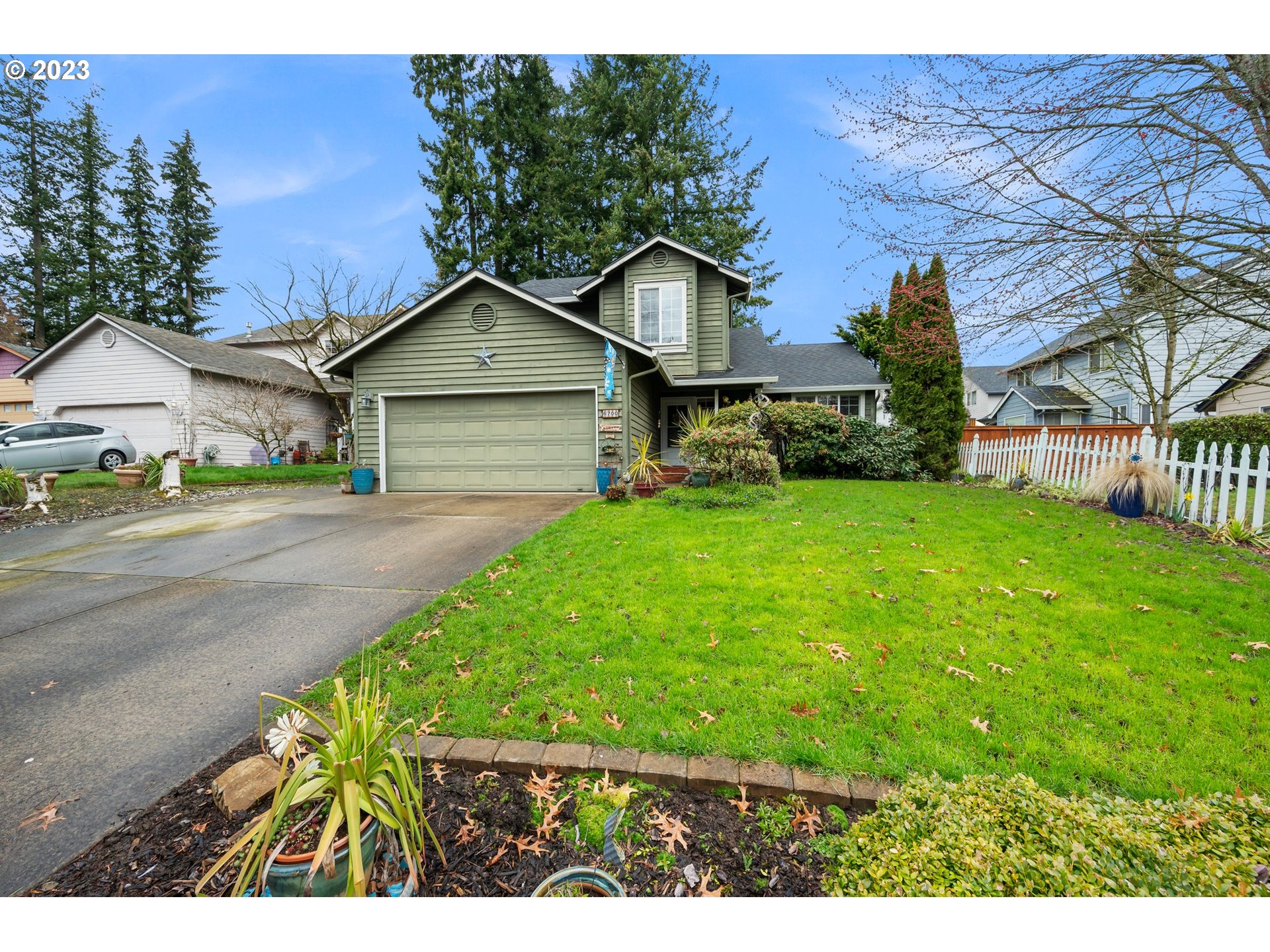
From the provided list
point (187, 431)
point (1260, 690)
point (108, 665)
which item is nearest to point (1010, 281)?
point (1260, 690)

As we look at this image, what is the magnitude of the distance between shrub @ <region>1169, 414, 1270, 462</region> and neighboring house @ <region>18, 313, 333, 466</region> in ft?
78.7

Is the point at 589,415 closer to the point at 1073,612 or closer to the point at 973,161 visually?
the point at 973,161

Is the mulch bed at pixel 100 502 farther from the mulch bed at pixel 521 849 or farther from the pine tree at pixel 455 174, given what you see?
the pine tree at pixel 455 174

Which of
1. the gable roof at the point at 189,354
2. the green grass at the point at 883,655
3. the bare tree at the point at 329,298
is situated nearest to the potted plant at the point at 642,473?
the green grass at the point at 883,655

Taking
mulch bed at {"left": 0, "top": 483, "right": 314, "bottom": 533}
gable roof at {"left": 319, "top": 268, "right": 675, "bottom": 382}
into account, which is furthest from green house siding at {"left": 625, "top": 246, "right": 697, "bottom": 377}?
mulch bed at {"left": 0, "top": 483, "right": 314, "bottom": 533}

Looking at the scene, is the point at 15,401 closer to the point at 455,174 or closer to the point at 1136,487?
the point at 455,174

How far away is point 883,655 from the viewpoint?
9.93 feet

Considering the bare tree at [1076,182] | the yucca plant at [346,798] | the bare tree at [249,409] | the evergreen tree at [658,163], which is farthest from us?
the evergreen tree at [658,163]

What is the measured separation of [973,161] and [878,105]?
0.85 meters

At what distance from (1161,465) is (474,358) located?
10.6 m

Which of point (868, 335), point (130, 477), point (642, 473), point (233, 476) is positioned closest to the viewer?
point (642, 473)

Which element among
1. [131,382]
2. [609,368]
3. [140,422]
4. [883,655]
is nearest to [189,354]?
[131,382]

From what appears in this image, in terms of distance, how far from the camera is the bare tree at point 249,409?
50.8 feet

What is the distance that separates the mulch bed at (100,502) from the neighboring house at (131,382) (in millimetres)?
5145
